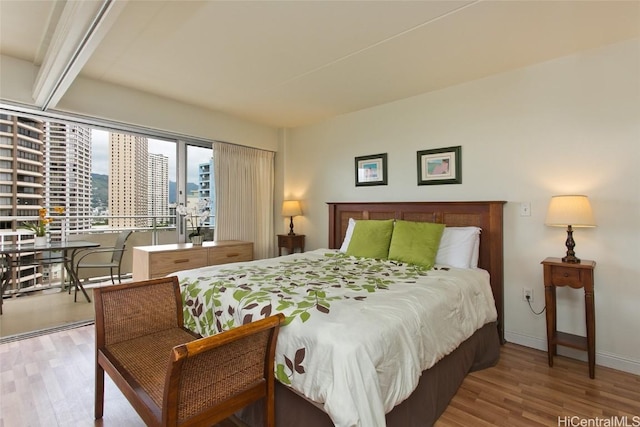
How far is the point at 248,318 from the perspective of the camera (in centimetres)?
166

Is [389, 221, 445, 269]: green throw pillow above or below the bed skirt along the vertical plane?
above

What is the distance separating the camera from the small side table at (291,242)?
4551mm

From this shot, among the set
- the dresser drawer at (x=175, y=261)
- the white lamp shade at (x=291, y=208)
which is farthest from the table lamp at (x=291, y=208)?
the dresser drawer at (x=175, y=261)

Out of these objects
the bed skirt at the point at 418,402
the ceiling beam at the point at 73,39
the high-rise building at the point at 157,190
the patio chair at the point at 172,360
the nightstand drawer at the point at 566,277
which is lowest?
the bed skirt at the point at 418,402

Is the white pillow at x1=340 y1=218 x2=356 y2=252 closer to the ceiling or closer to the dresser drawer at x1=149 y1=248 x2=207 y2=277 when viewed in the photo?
the ceiling

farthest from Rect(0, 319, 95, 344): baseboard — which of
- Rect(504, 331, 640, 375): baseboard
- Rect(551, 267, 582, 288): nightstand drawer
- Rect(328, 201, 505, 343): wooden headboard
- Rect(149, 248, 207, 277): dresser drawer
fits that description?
Rect(551, 267, 582, 288): nightstand drawer

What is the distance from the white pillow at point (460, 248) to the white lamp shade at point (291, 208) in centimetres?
227

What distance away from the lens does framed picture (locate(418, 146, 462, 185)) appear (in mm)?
3190

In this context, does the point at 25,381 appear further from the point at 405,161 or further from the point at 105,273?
the point at 405,161

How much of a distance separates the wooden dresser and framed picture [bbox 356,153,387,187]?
1835 millimetres

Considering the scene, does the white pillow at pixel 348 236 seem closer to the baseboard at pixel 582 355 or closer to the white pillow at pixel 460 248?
the white pillow at pixel 460 248

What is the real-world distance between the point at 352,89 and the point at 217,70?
54.6 inches

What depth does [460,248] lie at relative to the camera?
2779 mm

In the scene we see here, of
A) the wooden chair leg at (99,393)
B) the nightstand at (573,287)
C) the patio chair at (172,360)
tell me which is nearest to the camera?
the patio chair at (172,360)
